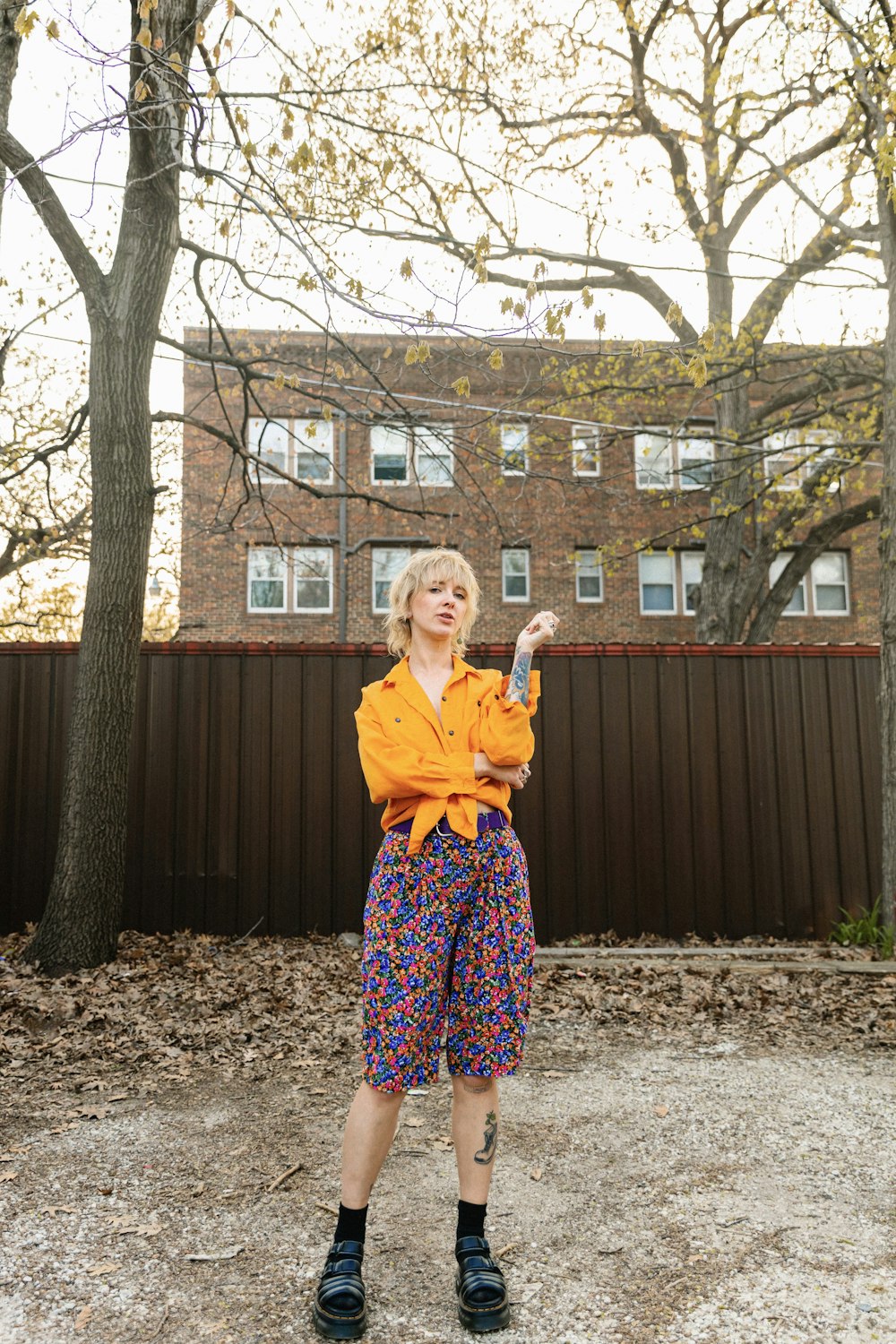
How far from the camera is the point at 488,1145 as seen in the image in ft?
8.07

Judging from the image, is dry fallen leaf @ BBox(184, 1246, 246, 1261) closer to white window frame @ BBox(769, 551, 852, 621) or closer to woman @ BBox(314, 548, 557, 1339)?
woman @ BBox(314, 548, 557, 1339)

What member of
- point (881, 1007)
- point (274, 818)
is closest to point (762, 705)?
point (881, 1007)

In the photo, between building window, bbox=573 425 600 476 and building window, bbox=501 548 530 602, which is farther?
building window, bbox=501 548 530 602

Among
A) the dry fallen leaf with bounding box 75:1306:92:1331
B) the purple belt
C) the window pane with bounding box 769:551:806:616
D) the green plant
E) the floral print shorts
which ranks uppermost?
the window pane with bounding box 769:551:806:616

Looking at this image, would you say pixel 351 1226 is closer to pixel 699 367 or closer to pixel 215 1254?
pixel 215 1254

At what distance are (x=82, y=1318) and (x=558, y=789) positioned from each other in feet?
19.3

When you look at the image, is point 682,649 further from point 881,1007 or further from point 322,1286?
point 322,1286

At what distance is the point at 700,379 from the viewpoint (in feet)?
15.4

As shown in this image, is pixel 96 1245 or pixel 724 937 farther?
pixel 724 937

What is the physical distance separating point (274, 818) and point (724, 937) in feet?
12.2

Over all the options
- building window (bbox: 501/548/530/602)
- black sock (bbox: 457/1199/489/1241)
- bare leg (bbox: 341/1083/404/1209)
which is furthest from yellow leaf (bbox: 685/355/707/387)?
building window (bbox: 501/548/530/602)

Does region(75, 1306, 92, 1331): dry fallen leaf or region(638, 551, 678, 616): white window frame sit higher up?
region(638, 551, 678, 616): white window frame

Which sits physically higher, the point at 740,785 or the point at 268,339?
the point at 268,339

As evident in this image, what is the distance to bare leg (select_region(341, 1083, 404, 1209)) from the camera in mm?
2406
